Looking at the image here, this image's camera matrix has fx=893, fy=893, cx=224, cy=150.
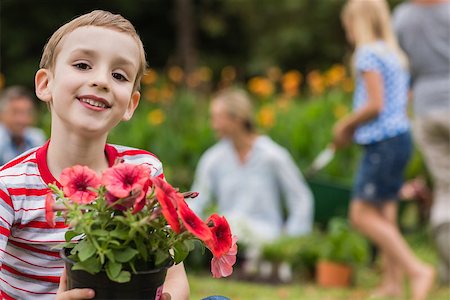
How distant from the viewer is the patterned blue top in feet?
15.3

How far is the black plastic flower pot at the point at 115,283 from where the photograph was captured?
169 centimetres

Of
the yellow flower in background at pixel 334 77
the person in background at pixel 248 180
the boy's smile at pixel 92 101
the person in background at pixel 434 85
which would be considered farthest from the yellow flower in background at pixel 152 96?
the boy's smile at pixel 92 101

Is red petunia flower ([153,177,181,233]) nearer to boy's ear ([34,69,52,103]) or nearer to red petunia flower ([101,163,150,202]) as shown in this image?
red petunia flower ([101,163,150,202])

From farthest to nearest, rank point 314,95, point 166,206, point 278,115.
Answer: point 314,95 → point 278,115 → point 166,206

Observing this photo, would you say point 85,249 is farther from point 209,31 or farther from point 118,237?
point 209,31

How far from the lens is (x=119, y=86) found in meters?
2.00

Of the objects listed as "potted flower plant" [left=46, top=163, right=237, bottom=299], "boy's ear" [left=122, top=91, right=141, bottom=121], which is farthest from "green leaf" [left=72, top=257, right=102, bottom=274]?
"boy's ear" [left=122, top=91, right=141, bottom=121]

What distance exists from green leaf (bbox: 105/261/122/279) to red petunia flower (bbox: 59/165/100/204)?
13cm

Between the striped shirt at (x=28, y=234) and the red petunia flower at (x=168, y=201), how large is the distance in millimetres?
411

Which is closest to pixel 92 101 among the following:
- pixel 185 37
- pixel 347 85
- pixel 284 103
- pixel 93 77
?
pixel 93 77

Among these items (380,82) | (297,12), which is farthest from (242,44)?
(380,82)

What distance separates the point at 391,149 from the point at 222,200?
53.1 inches

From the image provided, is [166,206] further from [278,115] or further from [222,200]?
[278,115]

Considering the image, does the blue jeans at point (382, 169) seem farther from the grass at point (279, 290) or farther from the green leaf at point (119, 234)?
the green leaf at point (119, 234)
